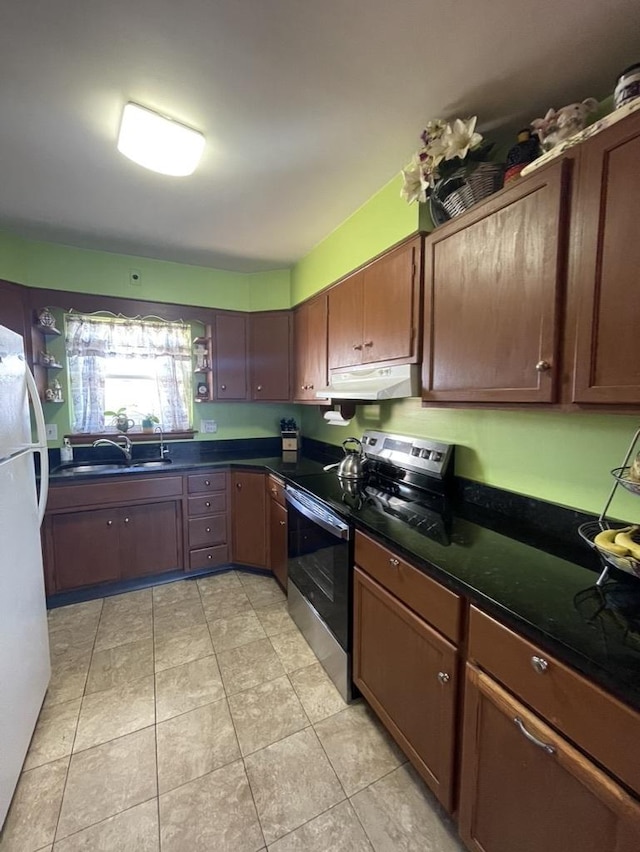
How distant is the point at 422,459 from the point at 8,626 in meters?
1.87

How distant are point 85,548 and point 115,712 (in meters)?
1.19

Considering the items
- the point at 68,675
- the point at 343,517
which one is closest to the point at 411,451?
the point at 343,517

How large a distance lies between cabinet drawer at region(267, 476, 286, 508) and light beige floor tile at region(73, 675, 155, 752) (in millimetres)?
1183

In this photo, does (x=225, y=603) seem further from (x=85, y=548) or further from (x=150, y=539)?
(x=85, y=548)

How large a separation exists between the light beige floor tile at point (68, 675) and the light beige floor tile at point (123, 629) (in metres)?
0.09

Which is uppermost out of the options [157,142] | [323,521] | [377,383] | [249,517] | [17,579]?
[157,142]

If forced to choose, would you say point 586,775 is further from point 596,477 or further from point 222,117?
point 222,117

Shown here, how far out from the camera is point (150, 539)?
2.67m

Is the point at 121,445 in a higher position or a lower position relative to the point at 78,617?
higher

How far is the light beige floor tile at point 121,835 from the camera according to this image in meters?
1.14

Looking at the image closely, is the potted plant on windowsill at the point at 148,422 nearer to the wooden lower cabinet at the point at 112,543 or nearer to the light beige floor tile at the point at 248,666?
the wooden lower cabinet at the point at 112,543

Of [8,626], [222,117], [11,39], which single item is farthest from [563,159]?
[8,626]

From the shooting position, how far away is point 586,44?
1.08 metres

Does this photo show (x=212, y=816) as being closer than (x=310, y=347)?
Yes
